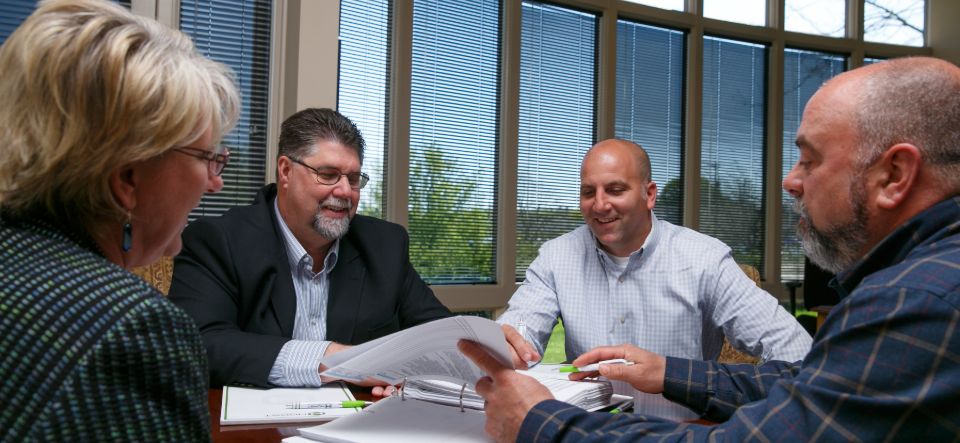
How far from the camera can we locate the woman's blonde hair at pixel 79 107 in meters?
0.73

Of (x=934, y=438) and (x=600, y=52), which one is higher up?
(x=600, y=52)

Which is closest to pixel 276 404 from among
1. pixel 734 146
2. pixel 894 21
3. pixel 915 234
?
pixel 915 234

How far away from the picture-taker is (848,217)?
1.06m

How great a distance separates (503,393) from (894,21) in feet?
20.5

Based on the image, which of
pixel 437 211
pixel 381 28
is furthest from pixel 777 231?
pixel 381 28

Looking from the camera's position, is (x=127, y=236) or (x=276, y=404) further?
(x=276, y=404)

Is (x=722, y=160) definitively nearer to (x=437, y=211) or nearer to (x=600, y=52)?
(x=600, y=52)

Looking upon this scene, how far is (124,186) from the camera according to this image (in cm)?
81

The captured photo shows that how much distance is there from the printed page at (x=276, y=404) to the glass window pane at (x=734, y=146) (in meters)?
4.22

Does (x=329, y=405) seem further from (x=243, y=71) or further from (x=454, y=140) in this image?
(x=454, y=140)

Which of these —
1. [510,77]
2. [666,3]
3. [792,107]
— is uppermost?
[666,3]

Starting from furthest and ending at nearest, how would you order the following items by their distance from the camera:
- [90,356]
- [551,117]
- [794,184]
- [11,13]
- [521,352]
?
[551,117]
[11,13]
[521,352]
[794,184]
[90,356]

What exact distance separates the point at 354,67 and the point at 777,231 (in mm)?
3444

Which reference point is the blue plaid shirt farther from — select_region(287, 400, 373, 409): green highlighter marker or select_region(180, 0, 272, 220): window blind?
select_region(180, 0, 272, 220): window blind
